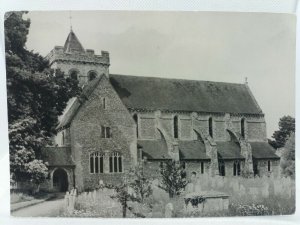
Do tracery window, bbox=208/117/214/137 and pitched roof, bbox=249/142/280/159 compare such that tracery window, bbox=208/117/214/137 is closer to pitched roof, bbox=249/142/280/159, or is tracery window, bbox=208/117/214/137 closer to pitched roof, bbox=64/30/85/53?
pitched roof, bbox=249/142/280/159

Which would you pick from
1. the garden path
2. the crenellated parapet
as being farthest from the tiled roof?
the garden path

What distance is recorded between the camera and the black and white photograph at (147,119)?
2.76m

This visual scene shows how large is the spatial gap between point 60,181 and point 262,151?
3.15 feet

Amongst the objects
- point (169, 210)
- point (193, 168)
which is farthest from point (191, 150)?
point (169, 210)

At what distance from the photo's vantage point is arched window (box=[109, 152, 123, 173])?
282 centimetres

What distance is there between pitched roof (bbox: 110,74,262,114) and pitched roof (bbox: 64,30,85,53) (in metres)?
0.19

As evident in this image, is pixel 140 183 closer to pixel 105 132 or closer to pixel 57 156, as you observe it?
pixel 105 132

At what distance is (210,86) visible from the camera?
111 inches

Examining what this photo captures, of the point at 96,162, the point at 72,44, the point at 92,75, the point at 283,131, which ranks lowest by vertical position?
the point at 96,162

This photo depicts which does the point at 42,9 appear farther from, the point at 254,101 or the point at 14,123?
the point at 254,101

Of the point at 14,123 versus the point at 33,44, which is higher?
the point at 33,44

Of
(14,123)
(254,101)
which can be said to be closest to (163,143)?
(254,101)

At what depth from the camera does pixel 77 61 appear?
283cm

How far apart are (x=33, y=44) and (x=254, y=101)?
1.05 m
